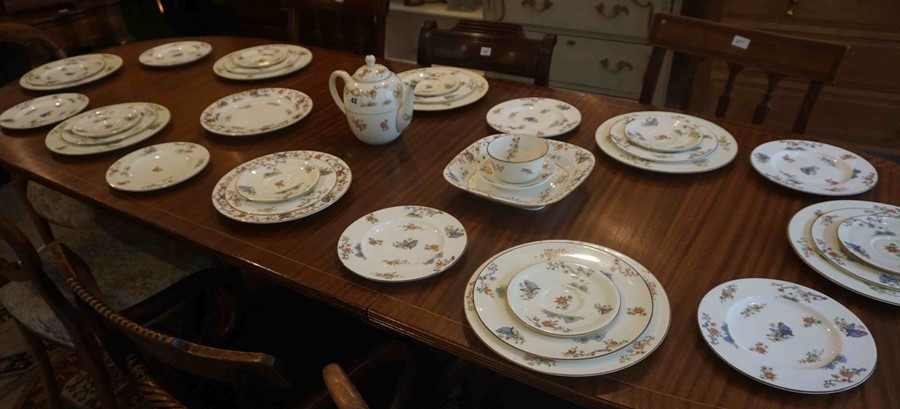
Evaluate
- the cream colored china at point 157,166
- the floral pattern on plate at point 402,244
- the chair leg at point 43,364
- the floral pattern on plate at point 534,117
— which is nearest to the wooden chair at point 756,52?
the floral pattern on plate at point 534,117

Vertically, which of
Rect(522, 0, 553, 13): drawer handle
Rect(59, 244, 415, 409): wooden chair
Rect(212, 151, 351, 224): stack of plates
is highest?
Rect(522, 0, 553, 13): drawer handle

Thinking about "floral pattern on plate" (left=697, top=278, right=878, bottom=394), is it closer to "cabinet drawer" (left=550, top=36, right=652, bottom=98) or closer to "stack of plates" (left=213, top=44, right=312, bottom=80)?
"stack of plates" (left=213, top=44, right=312, bottom=80)

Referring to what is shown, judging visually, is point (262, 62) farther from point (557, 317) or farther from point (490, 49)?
point (557, 317)

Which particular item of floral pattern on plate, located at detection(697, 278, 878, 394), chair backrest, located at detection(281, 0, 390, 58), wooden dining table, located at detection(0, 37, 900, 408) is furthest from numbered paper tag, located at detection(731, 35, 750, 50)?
chair backrest, located at detection(281, 0, 390, 58)

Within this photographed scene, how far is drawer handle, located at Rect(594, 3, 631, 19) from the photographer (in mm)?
2193

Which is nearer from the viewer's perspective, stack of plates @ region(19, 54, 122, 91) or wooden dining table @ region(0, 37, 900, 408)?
wooden dining table @ region(0, 37, 900, 408)

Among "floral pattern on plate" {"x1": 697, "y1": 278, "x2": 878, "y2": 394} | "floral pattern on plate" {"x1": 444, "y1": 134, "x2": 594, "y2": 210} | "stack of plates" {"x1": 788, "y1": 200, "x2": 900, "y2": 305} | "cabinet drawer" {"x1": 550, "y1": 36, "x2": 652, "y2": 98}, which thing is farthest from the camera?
"cabinet drawer" {"x1": 550, "y1": 36, "x2": 652, "y2": 98}

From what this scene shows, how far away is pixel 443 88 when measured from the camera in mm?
1283

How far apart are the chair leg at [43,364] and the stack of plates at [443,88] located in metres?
1.02

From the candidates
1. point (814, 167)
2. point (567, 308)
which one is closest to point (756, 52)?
point (814, 167)

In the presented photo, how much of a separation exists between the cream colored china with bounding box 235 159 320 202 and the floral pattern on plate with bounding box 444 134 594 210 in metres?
0.25

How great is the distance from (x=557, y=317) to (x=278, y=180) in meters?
0.57

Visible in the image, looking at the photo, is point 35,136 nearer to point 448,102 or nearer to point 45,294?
point 45,294

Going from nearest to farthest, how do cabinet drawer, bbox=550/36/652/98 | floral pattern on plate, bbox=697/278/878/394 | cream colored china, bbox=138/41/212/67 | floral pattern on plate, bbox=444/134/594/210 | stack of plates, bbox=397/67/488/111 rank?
1. floral pattern on plate, bbox=697/278/878/394
2. floral pattern on plate, bbox=444/134/594/210
3. stack of plates, bbox=397/67/488/111
4. cream colored china, bbox=138/41/212/67
5. cabinet drawer, bbox=550/36/652/98
